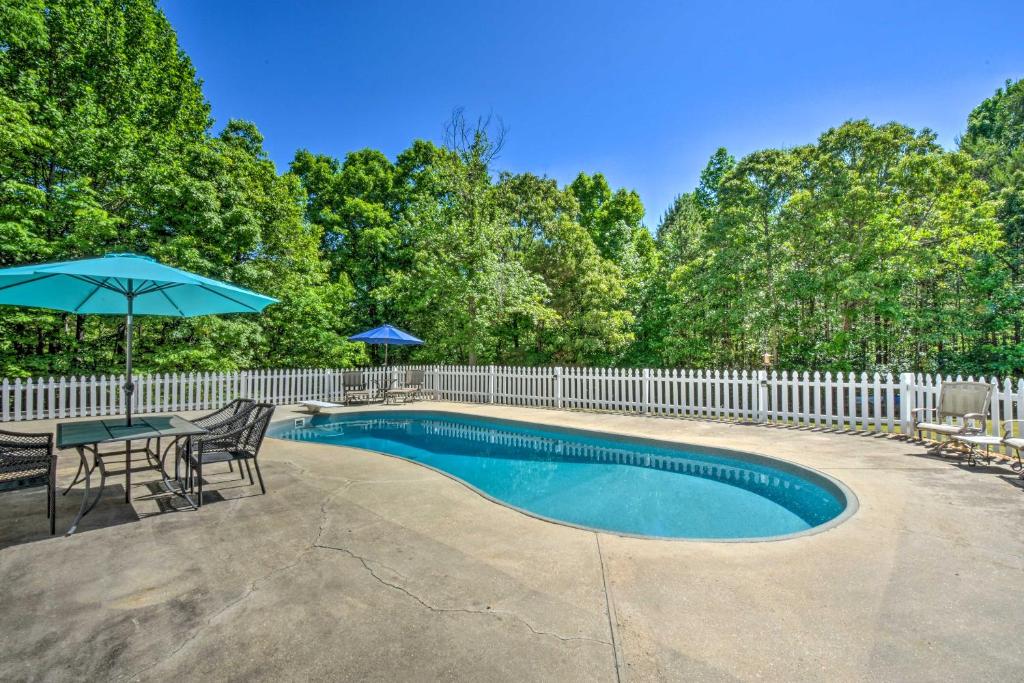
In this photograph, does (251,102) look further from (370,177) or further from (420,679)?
(420,679)

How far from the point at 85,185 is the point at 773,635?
14668 mm

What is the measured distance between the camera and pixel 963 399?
20.1ft

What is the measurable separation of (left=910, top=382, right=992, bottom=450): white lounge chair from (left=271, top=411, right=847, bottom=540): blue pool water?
228 cm

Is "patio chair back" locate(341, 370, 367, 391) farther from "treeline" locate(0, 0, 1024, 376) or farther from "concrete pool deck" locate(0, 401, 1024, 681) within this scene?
"concrete pool deck" locate(0, 401, 1024, 681)

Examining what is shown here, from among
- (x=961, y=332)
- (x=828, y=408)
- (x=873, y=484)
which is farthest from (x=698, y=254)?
(x=873, y=484)

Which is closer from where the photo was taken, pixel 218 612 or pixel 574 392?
pixel 218 612

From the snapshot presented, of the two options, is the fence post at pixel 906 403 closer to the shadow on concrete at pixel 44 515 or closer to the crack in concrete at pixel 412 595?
the crack in concrete at pixel 412 595

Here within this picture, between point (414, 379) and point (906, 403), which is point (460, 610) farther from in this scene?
point (414, 379)

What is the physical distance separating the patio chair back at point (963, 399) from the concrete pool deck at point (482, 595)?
2.30 meters

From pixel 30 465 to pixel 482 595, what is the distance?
3.54 meters

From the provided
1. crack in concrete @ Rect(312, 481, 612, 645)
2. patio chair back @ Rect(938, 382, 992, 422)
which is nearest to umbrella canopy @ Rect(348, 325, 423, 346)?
crack in concrete @ Rect(312, 481, 612, 645)

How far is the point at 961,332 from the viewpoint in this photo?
11.4 m

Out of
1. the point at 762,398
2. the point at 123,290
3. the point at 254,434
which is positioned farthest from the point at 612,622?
the point at 762,398

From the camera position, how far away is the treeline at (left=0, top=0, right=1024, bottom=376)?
10867 millimetres
